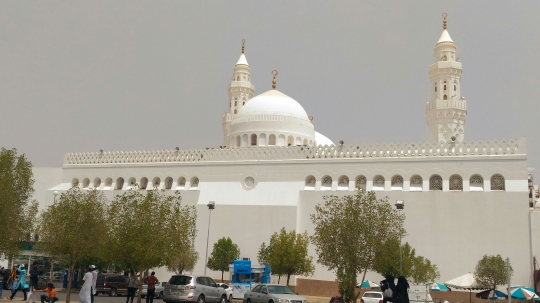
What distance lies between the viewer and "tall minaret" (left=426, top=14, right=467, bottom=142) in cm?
3372

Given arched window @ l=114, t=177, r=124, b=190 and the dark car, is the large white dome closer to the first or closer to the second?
arched window @ l=114, t=177, r=124, b=190

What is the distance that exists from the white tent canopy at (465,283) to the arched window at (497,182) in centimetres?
504

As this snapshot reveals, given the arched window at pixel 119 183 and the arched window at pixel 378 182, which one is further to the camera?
the arched window at pixel 119 183

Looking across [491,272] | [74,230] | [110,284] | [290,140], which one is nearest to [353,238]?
[491,272]

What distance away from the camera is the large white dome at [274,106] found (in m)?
35.7

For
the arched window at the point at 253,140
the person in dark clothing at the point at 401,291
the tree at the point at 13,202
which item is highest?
the arched window at the point at 253,140

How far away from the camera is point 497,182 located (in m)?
27.0

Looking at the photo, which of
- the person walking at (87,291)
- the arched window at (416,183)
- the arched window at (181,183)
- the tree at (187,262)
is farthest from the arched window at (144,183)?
the person walking at (87,291)

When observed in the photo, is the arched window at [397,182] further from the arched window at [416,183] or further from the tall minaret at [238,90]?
the tall minaret at [238,90]

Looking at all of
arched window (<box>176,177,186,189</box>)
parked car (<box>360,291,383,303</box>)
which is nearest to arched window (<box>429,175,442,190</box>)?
parked car (<box>360,291,383,303</box>)

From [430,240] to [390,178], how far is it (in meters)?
3.60

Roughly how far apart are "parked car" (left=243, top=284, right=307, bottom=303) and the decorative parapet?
11.8 metres

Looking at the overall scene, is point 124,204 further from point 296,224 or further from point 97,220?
point 296,224

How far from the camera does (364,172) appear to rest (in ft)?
96.2
